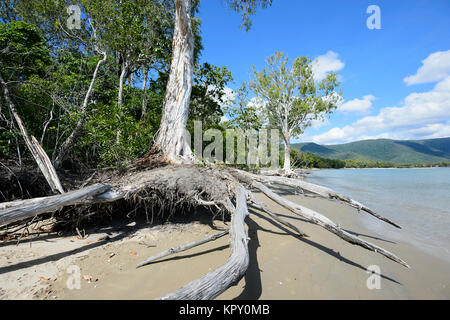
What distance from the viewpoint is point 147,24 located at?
992 centimetres

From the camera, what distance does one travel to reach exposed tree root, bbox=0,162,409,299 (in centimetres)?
169

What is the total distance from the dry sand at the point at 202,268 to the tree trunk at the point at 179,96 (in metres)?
2.68

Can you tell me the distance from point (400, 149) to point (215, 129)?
258 m

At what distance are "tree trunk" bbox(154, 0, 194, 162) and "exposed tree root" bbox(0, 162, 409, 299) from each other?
1300 millimetres

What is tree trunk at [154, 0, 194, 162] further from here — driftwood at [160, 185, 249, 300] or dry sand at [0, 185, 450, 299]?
driftwood at [160, 185, 249, 300]

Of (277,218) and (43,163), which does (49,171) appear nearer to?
(43,163)

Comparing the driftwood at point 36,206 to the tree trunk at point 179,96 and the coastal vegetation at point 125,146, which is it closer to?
the coastal vegetation at point 125,146

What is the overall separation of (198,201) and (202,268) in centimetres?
142

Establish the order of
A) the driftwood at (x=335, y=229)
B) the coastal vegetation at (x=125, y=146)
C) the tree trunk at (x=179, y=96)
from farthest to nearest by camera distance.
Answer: the tree trunk at (x=179, y=96) < the coastal vegetation at (x=125, y=146) < the driftwood at (x=335, y=229)

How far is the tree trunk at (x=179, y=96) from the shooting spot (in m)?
5.64

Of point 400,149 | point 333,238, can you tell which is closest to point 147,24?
point 333,238

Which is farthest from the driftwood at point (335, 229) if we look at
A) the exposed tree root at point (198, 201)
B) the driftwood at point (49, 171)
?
the driftwood at point (49, 171)

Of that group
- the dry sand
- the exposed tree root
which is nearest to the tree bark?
the exposed tree root
